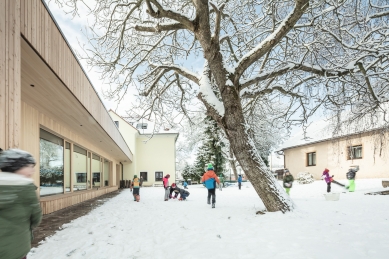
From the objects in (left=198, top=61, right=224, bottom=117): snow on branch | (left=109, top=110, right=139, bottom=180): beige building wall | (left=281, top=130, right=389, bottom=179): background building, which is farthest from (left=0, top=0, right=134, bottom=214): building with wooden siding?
(left=109, top=110, right=139, bottom=180): beige building wall

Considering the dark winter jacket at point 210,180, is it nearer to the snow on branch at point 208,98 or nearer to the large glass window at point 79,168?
the snow on branch at point 208,98

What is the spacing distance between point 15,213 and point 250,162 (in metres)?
5.87

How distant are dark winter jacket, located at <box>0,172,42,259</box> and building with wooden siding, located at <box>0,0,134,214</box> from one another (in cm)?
143

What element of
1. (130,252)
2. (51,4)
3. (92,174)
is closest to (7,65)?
(130,252)

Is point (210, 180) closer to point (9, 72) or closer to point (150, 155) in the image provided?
point (9, 72)

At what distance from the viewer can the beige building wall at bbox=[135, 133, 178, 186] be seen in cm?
3275

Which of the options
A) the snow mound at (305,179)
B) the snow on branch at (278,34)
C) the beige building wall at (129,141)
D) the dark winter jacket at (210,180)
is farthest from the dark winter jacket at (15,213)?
the beige building wall at (129,141)

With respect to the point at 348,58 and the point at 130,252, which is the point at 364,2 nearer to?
the point at 348,58

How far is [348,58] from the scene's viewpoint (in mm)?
7777

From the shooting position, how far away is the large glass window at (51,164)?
8945 mm

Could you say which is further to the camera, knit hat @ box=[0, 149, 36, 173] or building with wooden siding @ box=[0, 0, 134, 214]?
building with wooden siding @ box=[0, 0, 134, 214]

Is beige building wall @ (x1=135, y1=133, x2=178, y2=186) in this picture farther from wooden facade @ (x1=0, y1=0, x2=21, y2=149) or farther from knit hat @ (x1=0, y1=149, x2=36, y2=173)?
knit hat @ (x1=0, y1=149, x2=36, y2=173)

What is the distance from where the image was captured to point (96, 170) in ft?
58.4

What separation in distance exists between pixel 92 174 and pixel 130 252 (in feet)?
42.7
